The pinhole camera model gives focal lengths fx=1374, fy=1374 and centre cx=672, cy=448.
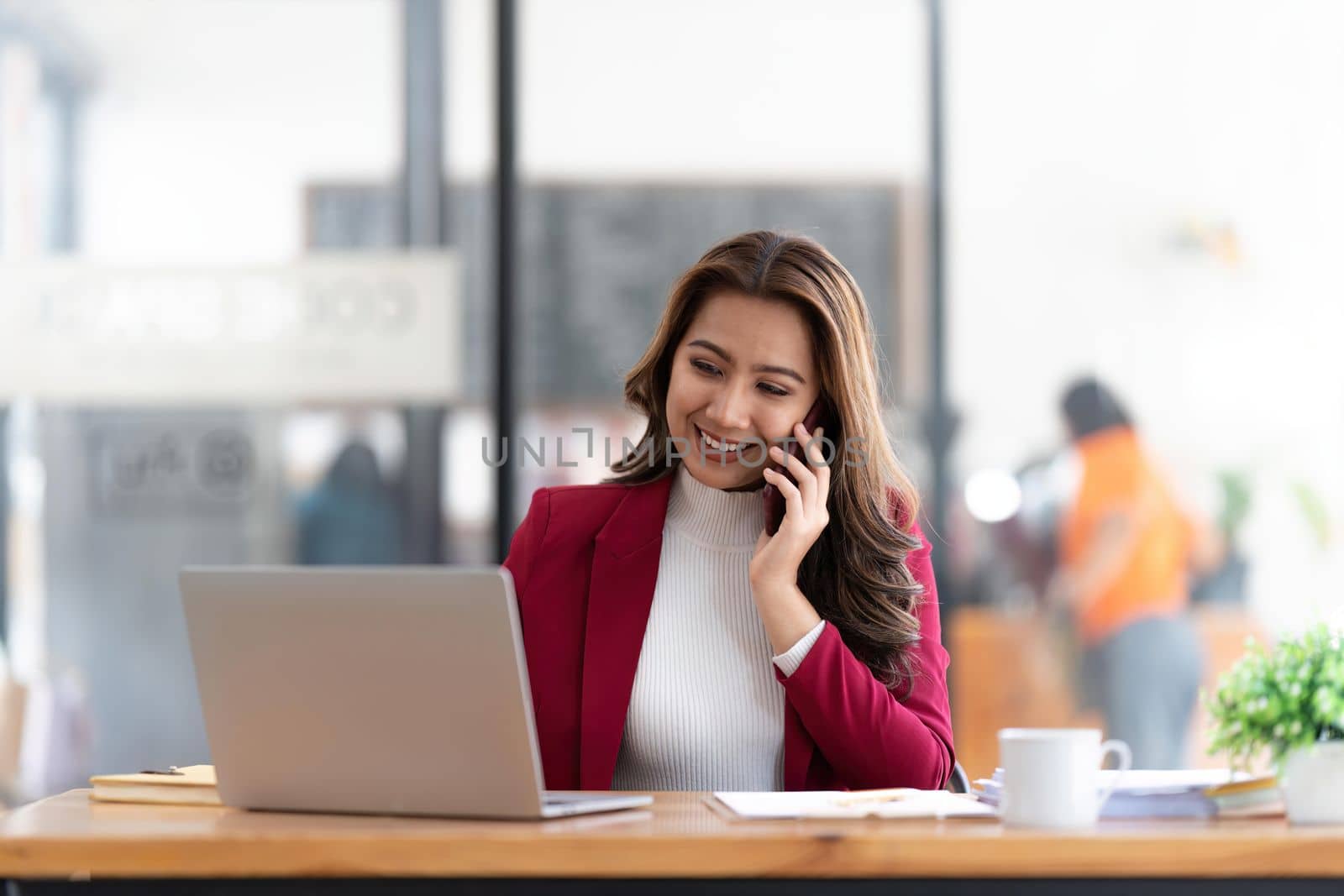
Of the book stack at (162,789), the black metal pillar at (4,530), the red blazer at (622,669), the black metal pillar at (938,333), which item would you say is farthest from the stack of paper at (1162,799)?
the black metal pillar at (4,530)

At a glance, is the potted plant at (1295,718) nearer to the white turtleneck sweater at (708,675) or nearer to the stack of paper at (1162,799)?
the stack of paper at (1162,799)

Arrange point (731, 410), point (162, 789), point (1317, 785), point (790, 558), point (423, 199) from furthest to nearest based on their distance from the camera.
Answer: point (423, 199) < point (731, 410) < point (790, 558) < point (162, 789) < point (1317, 785)

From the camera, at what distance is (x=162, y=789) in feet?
4.88

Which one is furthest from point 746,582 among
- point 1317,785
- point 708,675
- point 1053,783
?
point 1317,785

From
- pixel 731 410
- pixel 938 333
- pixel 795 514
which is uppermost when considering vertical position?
pixel 938 333

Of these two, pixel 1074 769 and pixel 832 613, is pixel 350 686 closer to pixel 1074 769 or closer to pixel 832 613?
pixel 1074 769

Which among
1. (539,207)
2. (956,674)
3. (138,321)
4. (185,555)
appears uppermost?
(539,207)

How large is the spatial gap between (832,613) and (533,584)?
426 millimetres

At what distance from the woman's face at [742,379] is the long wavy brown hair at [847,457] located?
0.08ft

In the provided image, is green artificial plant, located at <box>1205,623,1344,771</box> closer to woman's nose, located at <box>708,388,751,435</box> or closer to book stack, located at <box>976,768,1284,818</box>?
book stack, located at <box>976,768,1284,818</box>

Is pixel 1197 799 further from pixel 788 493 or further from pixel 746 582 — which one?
A: pixel 746 582

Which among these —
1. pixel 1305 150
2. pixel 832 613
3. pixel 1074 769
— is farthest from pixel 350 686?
pixel 1305 150

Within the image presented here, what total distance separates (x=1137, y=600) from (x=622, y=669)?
236 centimetres

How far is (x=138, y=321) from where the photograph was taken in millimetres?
3836
